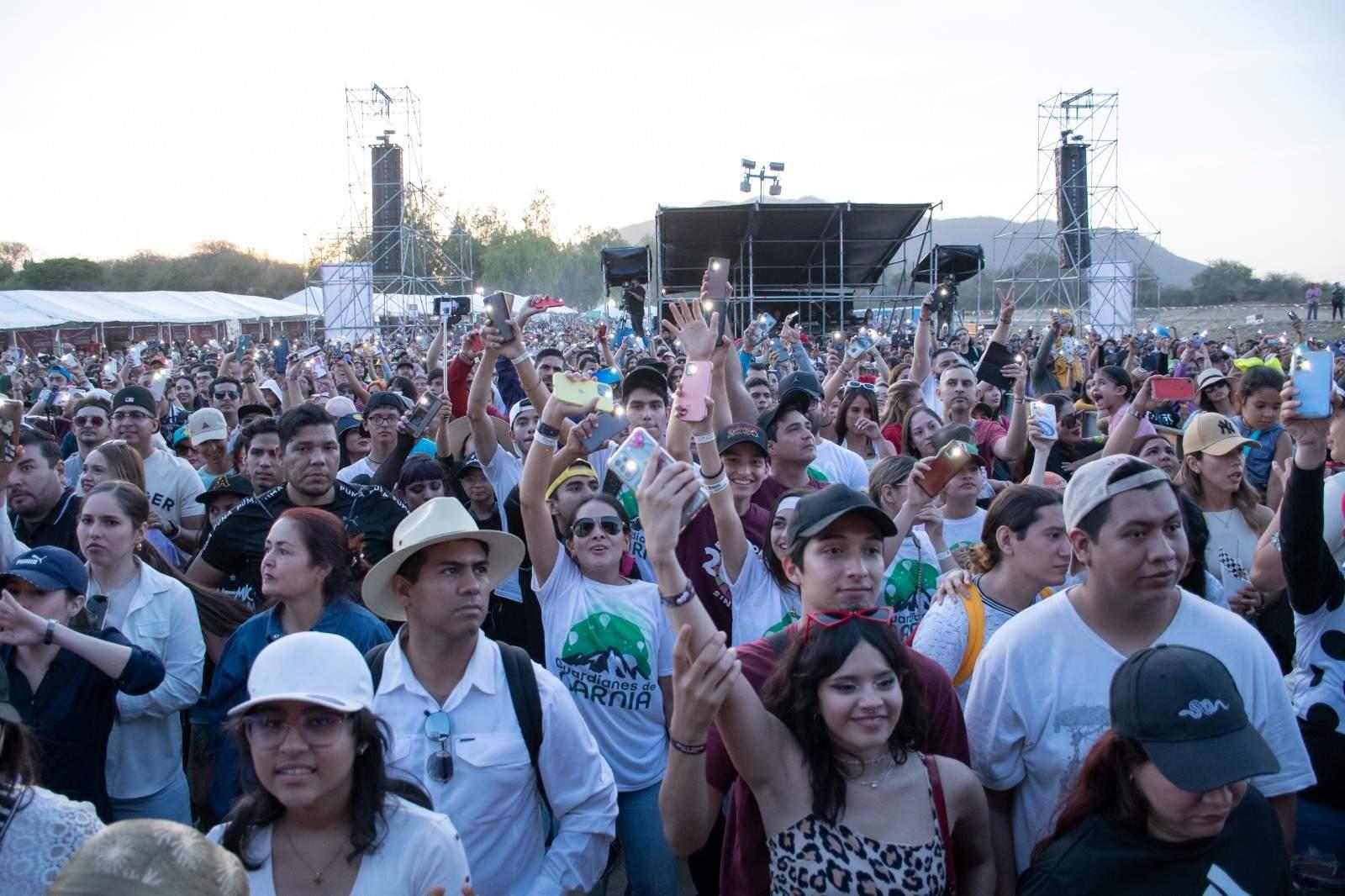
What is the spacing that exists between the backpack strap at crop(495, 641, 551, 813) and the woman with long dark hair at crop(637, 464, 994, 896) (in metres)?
0.70

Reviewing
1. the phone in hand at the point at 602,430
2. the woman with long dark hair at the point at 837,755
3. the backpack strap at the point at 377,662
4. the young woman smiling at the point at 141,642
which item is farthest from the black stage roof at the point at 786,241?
the woman with long dark hair at the point at 837,755

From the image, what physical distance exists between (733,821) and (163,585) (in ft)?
8.64

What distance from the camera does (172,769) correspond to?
11.4 feet

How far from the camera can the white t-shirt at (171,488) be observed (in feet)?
17.9

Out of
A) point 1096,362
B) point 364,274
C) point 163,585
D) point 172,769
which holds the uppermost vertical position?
point 364,274

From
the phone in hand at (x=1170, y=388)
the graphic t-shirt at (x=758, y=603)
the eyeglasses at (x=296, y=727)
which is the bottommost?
the graphic t-shirt at (x=758, y=603)

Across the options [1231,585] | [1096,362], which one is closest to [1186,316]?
[1096,362]

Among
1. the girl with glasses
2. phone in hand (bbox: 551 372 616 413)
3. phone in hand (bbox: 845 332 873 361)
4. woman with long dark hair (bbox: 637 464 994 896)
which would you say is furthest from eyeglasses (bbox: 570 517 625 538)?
phone in hand (bbox: 845 332 873 361)

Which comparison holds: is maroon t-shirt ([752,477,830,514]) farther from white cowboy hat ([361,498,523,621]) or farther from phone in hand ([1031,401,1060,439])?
white cowboy hat ([361,498,523,621])

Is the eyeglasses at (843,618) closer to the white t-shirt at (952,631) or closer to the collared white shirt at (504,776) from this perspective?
the white t-shirt at (952,631)

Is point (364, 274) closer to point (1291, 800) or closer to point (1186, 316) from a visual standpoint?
point (1291, 800)

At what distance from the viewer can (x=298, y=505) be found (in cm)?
439

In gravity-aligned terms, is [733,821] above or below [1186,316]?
below

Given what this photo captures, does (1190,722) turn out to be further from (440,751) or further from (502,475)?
(502,475)
